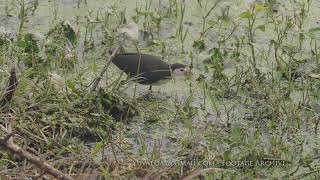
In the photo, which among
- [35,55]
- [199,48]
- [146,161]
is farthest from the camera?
[199,48]

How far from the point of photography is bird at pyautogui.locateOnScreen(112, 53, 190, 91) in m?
3.60

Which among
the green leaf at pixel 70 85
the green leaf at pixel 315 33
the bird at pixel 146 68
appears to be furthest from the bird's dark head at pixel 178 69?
the green leaf at pixel 315 33

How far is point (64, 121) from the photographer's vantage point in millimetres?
3268

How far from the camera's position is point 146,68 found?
11.9 feet

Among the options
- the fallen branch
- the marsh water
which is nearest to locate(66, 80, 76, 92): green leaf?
the marsh water

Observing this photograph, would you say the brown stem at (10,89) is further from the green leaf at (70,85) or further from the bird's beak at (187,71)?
the bird's beak at (187,71)

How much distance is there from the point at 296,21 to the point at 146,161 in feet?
5.88

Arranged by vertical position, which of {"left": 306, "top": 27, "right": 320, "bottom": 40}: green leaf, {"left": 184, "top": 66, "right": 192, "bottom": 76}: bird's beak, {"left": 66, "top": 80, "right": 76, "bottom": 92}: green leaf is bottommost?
{"left": 66, "top": 80, "right": 76, "bottom": 92}: green leaf

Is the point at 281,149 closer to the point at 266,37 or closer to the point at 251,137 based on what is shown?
the point at 251,137

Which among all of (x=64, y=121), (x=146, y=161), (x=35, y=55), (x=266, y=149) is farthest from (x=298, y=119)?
(x=35, y=55)

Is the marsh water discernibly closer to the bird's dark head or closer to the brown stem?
the bird's dark head

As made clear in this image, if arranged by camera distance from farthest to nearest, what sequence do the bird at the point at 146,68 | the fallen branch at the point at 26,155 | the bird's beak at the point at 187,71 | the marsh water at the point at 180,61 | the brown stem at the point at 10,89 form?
the bird's beak at the point at 187,71 < the bird at the point at 146,68 < the marsh water at the point at 180,61 < the brown stem at the point at 10,89 < the fallen branch at the point at 26,155

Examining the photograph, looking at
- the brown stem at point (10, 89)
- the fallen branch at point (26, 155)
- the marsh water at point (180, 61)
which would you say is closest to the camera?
the fallen branch at point (26, 155)

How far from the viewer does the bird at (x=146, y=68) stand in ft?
11.8
